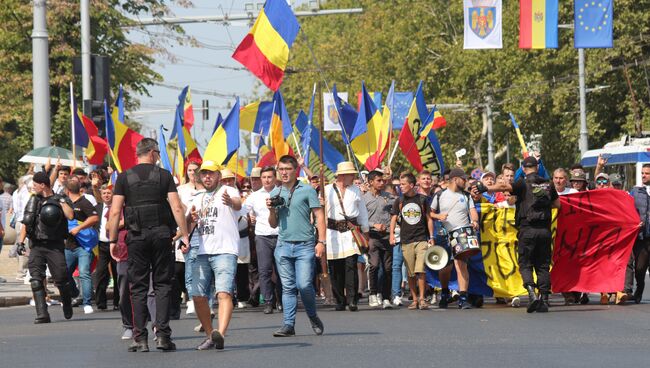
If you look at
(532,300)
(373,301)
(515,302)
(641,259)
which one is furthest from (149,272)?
(641,259)

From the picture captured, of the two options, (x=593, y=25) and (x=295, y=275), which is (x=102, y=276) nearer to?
(x=295, y=275)

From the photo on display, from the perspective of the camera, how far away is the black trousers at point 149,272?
12.6 m

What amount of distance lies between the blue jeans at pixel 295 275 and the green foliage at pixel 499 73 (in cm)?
3327

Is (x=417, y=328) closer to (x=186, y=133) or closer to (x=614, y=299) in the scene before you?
(x=614, y=299)

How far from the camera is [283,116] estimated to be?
23547 mm

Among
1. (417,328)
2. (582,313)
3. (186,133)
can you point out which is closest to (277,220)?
(417,328)

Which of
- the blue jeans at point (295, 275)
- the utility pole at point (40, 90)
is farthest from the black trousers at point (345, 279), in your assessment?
the utility pole at point (40, 90)

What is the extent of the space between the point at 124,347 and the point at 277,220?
1.91 m

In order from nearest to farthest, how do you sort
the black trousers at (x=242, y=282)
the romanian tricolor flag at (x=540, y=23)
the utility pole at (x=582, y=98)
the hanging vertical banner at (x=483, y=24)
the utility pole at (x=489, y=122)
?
the black trousers at (x=242, y=282), the romanian tricolor flag at (x=540, y=23), the hanging vertical banner at (x=483, y=24), the utility pole at (x=582, y=98), the utility pole at (x=489, y=122)

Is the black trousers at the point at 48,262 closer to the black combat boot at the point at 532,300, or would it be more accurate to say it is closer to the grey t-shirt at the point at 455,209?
the grey t-shirt at the point at 455,209

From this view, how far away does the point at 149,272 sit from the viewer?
499 inches

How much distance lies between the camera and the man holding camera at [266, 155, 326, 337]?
1388 cm

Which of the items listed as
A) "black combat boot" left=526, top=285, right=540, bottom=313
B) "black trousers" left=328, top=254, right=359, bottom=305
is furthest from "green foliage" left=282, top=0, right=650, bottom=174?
"black combat boot" left=526, top=285, right=540, bottom=313

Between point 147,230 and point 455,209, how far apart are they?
6.15m
